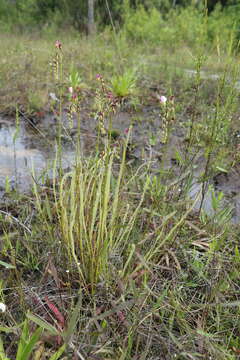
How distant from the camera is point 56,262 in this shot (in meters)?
1.28

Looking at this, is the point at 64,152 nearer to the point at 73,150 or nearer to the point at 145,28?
the point at 73,150

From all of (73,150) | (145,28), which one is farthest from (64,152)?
(145,28)

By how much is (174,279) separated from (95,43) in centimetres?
500

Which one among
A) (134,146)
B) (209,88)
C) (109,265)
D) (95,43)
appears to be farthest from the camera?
(95,43)

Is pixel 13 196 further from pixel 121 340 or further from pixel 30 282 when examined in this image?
pixel 121 340

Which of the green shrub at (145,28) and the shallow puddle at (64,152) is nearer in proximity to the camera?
the shallow puddle at (64,152)

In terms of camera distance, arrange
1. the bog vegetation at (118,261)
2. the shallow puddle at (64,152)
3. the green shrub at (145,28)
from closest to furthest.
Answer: the bog vegetation at (118,261), the shallow puddle at (64,152), the green shrub at (145,28)

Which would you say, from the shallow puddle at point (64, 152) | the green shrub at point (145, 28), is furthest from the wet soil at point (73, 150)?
the green shrub at point (145, 28)

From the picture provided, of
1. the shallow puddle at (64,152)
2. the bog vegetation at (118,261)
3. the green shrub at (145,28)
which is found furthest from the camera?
the green shrub at (145,28)

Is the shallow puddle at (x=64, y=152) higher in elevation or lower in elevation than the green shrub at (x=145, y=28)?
lower

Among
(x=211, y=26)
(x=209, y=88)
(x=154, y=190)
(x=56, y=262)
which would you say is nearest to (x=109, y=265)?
(x=56, y=262)

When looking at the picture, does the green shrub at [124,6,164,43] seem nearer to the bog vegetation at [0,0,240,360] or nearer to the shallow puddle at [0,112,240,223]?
the shallow puddle at [0,112,240,223]

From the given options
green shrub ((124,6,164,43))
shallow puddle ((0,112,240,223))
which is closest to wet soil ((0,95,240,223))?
shallow puddle ((0,112,240,223))

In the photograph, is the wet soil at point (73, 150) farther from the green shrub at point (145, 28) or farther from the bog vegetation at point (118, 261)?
the green shrub at point (145, 28)
